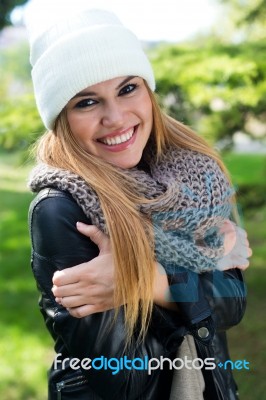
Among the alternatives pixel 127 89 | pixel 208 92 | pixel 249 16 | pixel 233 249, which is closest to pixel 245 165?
pixel 249 16

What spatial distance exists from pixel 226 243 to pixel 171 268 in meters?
0.26

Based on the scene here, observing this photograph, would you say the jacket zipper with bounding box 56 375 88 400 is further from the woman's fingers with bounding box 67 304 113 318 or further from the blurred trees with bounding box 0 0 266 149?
the blurred trees with bounding box 0 0 266 149

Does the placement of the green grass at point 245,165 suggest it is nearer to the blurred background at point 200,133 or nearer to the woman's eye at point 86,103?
the blurred background at point 200,133

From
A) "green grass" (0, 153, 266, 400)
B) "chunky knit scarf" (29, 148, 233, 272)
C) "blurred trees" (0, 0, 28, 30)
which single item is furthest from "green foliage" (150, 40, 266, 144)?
"chunky knit scarf" (29, 148, 233, 272)

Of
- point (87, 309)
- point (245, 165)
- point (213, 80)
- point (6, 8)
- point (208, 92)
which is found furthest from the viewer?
point (245, 165)

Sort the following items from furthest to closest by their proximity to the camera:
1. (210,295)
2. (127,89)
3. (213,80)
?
(213,80) < (127,89) < (210,295)

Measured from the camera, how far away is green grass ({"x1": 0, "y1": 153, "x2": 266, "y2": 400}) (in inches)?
136

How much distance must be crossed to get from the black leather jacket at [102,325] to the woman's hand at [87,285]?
0.07ft

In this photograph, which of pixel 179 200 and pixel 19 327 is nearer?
pixel 179 200

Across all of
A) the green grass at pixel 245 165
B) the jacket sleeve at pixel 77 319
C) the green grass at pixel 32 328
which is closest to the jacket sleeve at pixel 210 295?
the jacket sleeve at pixel 77 319

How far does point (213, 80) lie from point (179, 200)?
2.70 metres

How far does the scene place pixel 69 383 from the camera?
1539 mm

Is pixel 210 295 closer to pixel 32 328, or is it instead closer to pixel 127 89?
pixel 127 89

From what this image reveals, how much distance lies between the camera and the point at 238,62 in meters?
4.00
